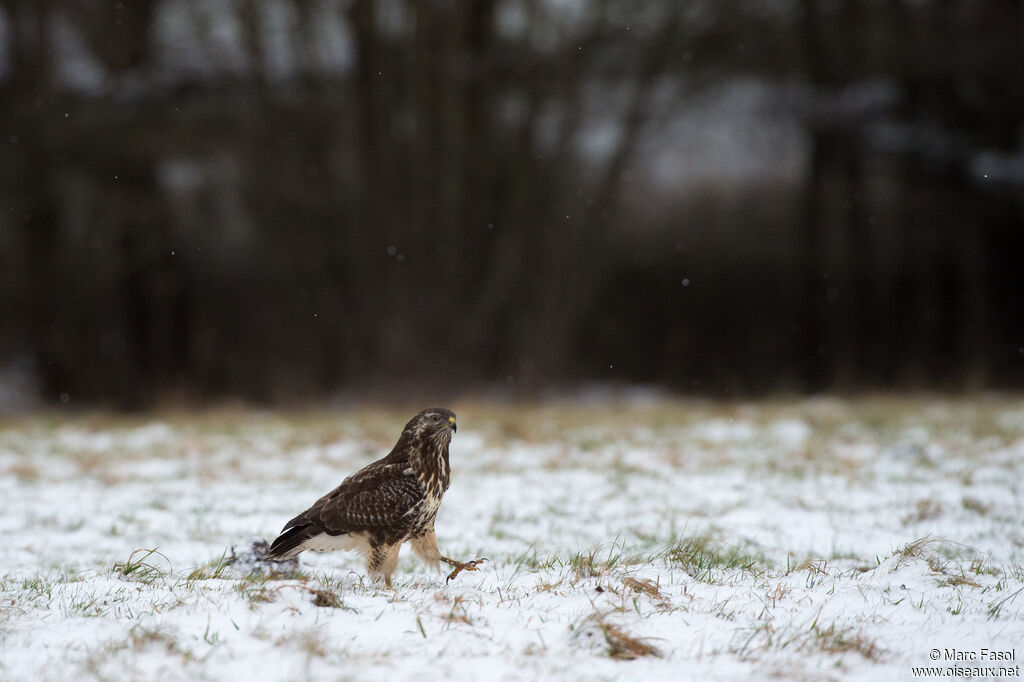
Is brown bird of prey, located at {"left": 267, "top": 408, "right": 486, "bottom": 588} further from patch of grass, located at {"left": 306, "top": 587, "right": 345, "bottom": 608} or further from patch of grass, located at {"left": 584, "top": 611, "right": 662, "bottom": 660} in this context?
patch of grass, located at {"left": 584, "top": 611, "right": 662, "bottom": 660}

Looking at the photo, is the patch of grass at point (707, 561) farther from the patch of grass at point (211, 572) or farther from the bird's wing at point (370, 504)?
the patch of grass at point (211, 572)

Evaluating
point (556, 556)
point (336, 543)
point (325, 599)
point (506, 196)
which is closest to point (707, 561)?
point (556, 556)

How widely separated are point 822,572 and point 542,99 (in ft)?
27.9

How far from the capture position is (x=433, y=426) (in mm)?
3307

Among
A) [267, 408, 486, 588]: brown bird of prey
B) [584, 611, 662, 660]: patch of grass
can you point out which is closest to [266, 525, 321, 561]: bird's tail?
[267, 408, 486, 588]: brown bird of prey

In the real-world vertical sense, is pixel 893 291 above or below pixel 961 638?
above

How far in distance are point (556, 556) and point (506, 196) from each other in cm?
781

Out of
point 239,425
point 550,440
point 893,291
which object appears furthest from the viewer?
point 893,291

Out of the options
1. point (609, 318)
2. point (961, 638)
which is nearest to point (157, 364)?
point (609, 318)

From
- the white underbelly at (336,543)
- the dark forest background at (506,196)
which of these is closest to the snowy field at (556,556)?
the white underbelly at (336,543)

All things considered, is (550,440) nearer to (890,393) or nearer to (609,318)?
(609,318)

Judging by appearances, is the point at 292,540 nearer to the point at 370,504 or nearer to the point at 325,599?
the point at 370,504

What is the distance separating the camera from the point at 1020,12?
10.6 m

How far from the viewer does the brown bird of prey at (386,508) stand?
3.15 meters
